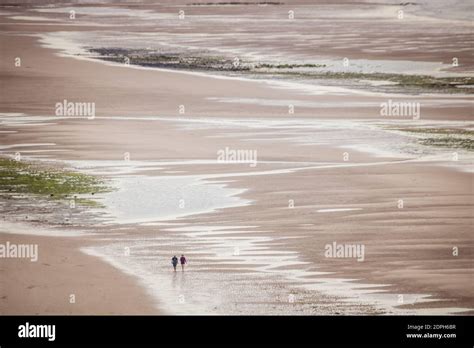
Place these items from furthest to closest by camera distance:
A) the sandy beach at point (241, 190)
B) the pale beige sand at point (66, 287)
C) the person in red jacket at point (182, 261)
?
the person in red jacket at point (182, 261) → the sandy beach at point (241, 190) → the pale beige sand at point (66, 287)

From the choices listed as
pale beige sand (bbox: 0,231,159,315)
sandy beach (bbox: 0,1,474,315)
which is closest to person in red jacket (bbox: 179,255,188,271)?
sandy beach (bbox: 0,1,474,315)

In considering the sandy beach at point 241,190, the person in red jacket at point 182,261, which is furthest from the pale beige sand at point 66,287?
the person in red jacket at point 182,261

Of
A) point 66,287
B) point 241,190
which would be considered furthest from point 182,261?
point 241,190

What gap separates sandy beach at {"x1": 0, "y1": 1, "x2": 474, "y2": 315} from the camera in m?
16.0

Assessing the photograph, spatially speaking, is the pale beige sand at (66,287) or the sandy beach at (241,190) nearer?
the pale beige sand at (66,287)

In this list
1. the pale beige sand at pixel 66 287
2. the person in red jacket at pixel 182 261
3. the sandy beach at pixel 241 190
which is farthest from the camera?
the person in red jacket at pixel 182 261

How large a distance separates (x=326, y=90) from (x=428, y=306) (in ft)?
76.6

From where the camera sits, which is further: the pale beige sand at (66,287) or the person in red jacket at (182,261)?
the person in red jacket at (182,261)

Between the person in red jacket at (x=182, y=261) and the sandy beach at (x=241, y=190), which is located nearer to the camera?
the sandy beach at (x=241, y=190)

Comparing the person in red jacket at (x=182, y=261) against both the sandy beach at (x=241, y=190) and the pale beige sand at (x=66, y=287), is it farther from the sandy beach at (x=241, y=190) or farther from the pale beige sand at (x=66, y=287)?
the pale beige sand at (x=66, y=287)

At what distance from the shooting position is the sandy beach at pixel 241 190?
1595cm

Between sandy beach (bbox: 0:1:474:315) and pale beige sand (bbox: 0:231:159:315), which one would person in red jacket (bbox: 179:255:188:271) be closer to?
sandy beach (bbox: 0:1:474:315)
